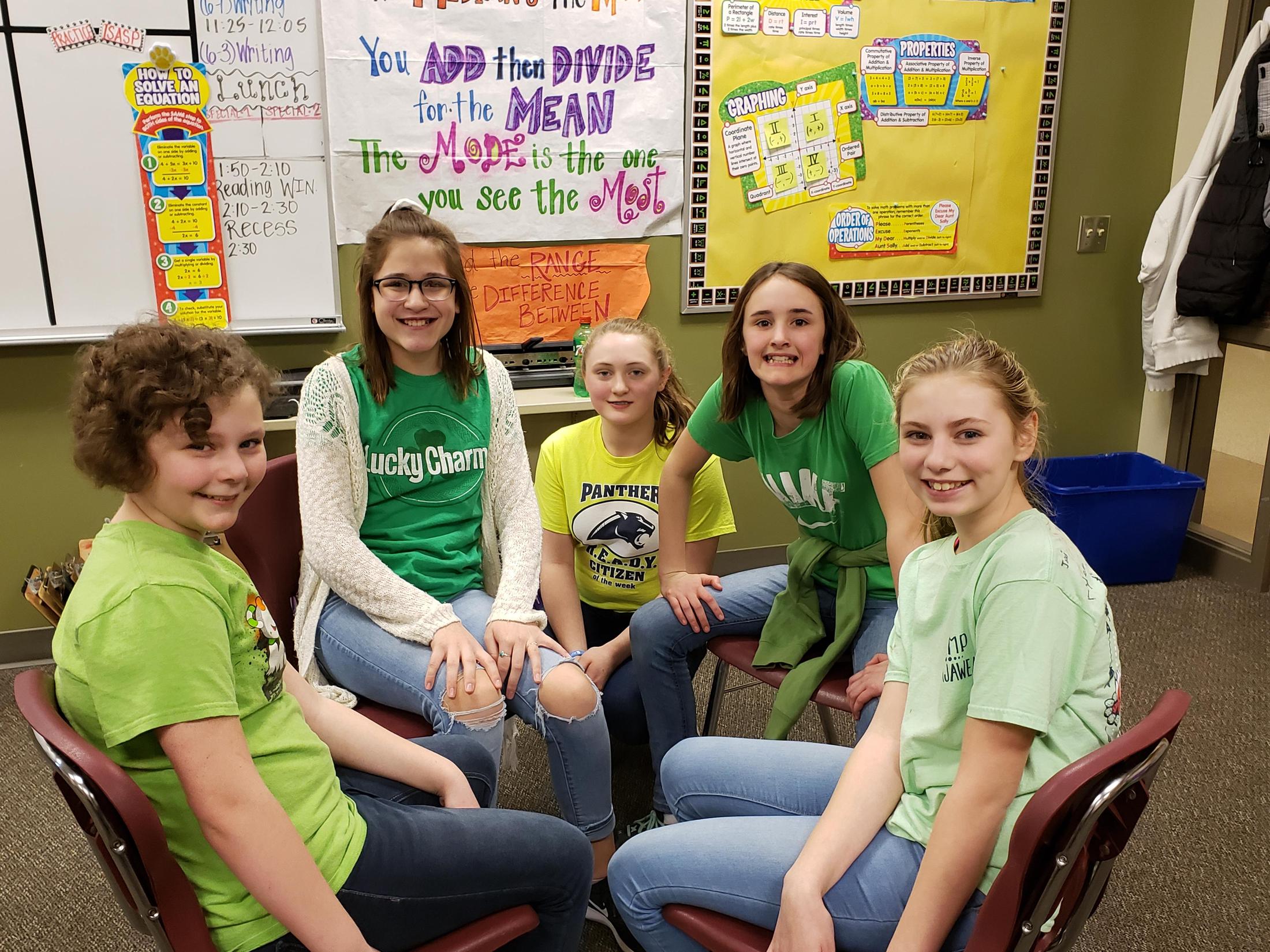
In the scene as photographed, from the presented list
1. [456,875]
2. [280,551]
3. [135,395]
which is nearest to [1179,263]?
[280,551]

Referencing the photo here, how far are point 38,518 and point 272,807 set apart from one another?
2.19m

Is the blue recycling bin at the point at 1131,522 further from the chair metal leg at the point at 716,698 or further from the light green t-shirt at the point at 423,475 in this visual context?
the light green t-shirt at the point at 423,475

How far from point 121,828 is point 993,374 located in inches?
39.3

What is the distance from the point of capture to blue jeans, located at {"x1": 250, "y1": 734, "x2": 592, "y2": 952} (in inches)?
41.9

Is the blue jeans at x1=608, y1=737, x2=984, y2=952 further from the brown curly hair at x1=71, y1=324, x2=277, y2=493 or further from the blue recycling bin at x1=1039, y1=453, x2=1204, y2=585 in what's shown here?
the blue recycling bin at x1=1039, y1=453, x2=1204, y2=585

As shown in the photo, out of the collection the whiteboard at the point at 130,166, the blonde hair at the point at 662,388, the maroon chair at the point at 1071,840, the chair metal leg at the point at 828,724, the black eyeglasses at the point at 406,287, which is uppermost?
the whiteboard at the point at 130,166

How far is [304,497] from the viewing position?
1.63 metres

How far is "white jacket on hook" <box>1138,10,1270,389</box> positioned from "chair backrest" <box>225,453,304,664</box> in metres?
2.87

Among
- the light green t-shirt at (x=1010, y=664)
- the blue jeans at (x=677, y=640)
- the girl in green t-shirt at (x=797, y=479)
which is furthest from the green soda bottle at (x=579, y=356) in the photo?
the light green t-shirt at (x=1010, y=664)

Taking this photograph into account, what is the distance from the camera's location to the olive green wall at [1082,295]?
124 inches

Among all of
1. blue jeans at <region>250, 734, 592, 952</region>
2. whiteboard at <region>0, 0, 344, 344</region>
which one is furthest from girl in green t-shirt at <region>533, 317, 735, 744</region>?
whiteboard at <region>0, 0, 344, 344</region>

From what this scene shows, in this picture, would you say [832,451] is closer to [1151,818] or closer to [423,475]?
[423,475]

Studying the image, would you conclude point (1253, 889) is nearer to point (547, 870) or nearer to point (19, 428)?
point (547, 870)

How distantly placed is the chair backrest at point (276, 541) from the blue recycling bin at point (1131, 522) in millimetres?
2354
